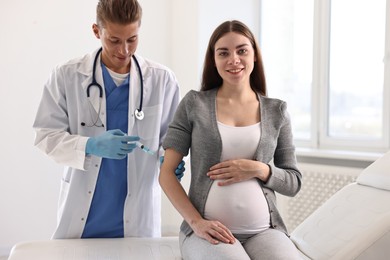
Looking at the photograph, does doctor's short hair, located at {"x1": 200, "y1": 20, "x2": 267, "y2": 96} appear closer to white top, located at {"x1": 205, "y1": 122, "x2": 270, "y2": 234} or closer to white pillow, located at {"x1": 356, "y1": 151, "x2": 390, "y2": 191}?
white top, located at {"x1": 205, "y1": 122, "x2": 270, "y2": 234}

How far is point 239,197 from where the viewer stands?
5.52 feet

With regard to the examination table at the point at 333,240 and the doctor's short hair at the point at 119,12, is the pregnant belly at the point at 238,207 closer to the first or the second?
the examination table at the point at 333,240

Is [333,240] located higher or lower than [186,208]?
lower

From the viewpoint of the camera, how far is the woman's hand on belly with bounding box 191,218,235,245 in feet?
5.27

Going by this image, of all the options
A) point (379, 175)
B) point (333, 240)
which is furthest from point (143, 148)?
point (379, 175)

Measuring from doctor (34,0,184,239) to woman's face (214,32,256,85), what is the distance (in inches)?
13.8

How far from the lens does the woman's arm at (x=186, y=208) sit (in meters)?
1.61

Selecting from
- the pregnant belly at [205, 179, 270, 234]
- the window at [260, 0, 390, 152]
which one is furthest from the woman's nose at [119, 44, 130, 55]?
the window at [260, 0, 390, 152]

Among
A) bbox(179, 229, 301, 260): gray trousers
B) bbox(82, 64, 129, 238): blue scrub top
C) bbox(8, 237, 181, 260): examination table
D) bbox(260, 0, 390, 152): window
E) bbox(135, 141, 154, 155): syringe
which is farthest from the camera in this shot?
→ bbox(260, 0, 390, 152): window

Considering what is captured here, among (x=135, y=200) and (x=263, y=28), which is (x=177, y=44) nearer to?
(x=263, y=28)

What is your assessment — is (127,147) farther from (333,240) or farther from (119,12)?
(333,240)

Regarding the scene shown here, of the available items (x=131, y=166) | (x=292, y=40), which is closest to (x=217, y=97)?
(x=131, y=166)

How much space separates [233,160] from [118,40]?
62 cm

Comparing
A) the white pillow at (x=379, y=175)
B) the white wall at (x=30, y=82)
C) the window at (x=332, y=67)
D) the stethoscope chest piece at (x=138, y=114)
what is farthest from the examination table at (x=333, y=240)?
the white wall at (x=30, y=82)
